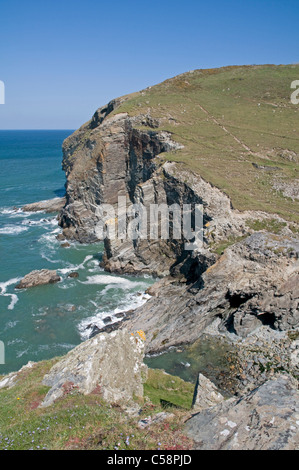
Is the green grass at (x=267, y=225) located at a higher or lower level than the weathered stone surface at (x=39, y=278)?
higher

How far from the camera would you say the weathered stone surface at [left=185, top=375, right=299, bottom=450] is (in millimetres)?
10289

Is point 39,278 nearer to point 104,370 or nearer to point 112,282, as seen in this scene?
point 112,282

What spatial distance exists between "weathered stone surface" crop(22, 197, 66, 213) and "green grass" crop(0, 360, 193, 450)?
64962 millimetres

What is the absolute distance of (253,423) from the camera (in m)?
11.1

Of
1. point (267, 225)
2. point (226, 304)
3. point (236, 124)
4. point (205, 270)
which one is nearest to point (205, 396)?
point (226, 304)

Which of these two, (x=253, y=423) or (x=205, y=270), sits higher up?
(x=253, y=423)

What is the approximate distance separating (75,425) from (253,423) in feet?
→ 21.6

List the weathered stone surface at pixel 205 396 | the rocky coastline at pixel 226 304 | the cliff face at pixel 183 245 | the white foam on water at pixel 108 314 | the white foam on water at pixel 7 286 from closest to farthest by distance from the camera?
the rocky coastline at pixel 226 304 → the weathered stone surface at pixel 205 396 → the cliff face at pixel 183 245 → the white foam on water at pixel 108 314 → the white foam on water at pixel 7 286

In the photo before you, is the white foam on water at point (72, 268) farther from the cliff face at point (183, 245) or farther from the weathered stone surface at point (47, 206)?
the weathered stone surface at point (47, 206)

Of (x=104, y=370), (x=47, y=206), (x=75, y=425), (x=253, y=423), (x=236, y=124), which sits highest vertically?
(x=236, y=124)

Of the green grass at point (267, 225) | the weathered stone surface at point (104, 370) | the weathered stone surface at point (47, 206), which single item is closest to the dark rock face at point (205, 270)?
the green grass at point (267, 225)

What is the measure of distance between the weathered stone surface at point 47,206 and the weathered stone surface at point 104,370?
62.9m

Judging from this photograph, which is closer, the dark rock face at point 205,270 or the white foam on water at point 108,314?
the dark rock face at point 205,270

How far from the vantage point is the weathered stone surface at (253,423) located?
33.8 ft
